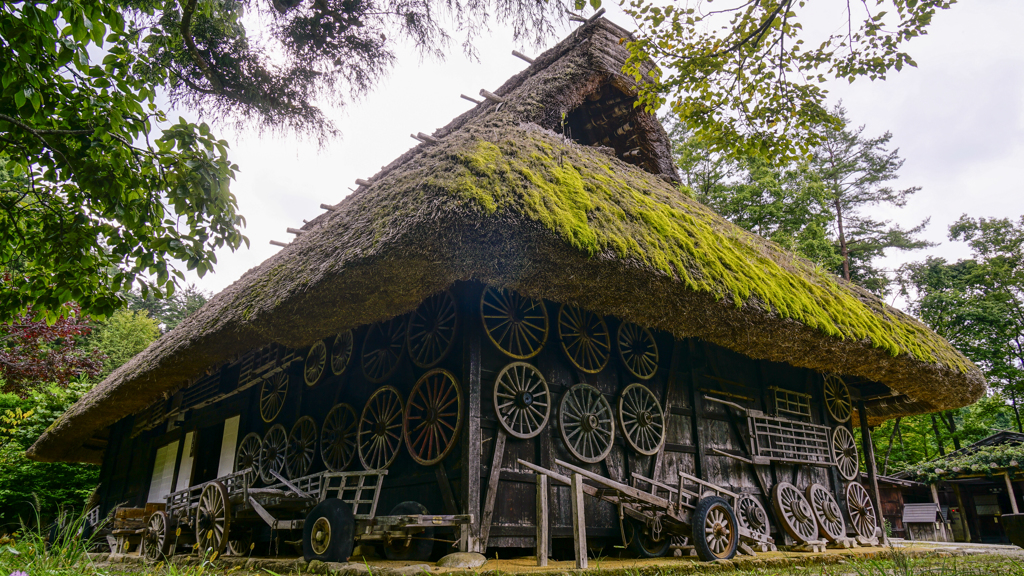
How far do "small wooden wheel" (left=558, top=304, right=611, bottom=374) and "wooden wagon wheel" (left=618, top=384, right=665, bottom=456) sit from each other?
45 centimetres

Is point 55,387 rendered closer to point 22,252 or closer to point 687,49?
point 22,252

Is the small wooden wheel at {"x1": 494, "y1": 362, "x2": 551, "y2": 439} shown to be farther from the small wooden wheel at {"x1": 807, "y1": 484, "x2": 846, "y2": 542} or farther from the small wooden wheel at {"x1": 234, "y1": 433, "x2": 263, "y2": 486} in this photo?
the small wooden wheel at {"x1": 807, "y1": 484, "x2": 846, "y2": 542}

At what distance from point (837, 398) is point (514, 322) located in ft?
19.0

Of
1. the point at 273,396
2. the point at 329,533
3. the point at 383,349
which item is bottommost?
the point at 329,533

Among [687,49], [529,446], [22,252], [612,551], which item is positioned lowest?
[612,551]

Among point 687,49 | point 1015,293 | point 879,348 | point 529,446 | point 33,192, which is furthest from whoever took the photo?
point 1015,293

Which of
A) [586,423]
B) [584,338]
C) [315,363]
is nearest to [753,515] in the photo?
[586,423]

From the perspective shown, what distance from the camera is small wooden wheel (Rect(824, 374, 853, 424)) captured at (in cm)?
869

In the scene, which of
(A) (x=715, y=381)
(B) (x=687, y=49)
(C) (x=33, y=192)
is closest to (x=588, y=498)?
(A) (x=715, y=381)

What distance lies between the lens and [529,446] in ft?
18.1

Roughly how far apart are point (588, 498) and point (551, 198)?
2.83 meters

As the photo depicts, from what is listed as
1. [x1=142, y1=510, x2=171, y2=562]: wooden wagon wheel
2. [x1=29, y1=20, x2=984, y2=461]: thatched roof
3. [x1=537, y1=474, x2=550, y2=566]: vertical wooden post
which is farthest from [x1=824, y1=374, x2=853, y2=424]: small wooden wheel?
[x1=142, y1=510, x2=171, y2=562]: wooden wagon wheel

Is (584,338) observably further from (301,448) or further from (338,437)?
(301,448)

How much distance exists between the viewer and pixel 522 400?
5.52 m
